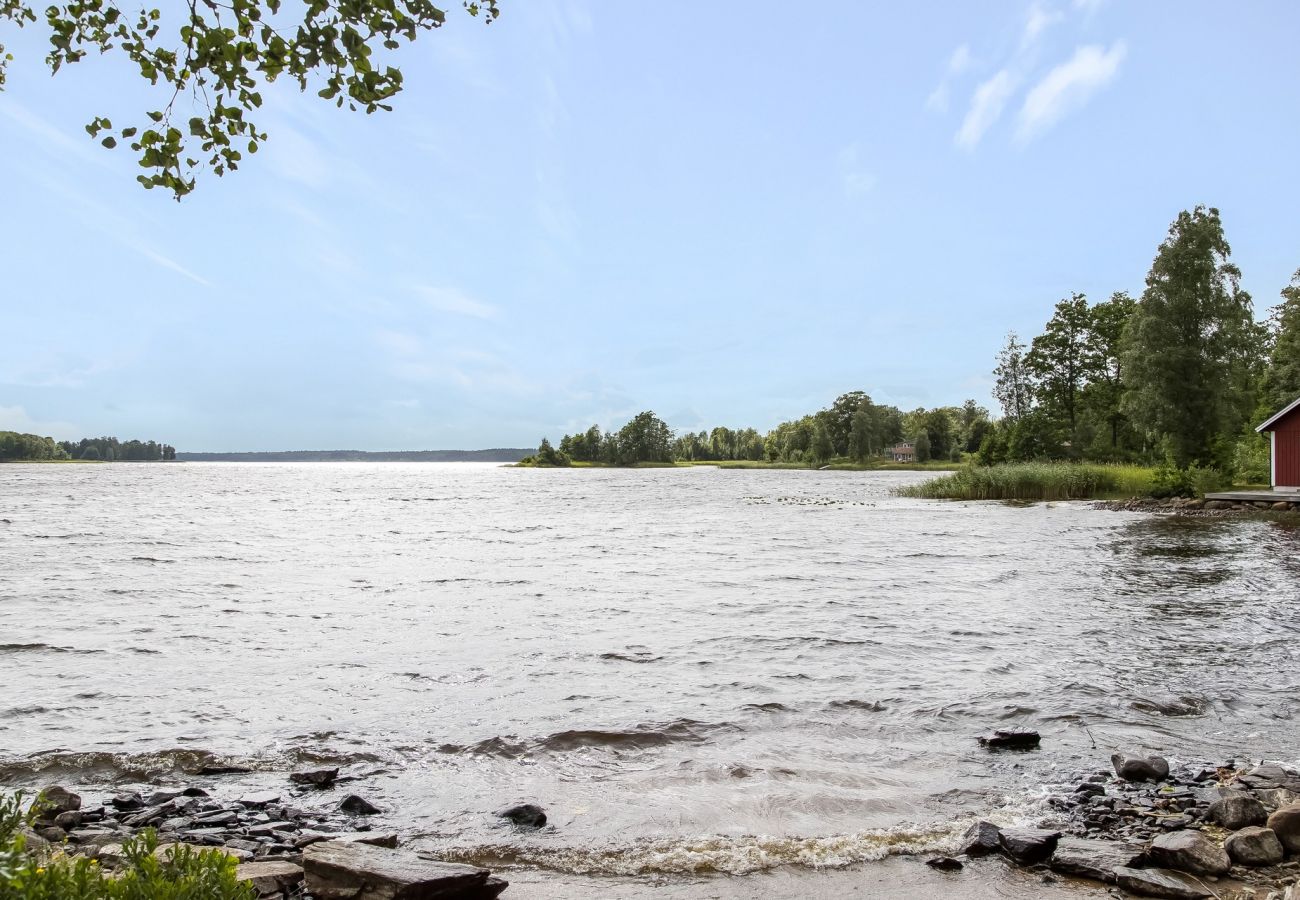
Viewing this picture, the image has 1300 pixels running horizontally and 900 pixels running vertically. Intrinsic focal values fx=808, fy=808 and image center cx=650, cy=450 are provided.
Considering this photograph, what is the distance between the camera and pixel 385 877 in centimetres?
468

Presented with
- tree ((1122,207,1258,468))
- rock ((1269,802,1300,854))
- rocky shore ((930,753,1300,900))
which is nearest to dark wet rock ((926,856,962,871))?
rocky shore ((930,753,1300,900))

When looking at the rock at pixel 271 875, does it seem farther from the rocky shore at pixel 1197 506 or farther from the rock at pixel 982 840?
the rocky shore at pixel 1197 506

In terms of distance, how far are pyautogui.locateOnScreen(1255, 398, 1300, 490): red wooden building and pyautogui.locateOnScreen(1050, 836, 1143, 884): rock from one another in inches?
1776

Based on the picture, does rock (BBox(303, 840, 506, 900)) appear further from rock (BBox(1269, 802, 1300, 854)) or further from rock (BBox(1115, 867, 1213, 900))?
rock (BBox(1269, 802, 1300, 854))

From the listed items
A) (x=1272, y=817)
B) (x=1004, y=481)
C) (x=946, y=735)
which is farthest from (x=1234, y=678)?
(x=1004, y=481)

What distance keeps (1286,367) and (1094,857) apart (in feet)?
230

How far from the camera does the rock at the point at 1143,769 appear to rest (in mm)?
7333

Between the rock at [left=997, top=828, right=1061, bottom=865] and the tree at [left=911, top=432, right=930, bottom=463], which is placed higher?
the tree at [left=911, top=432, right=930, bottom=463]

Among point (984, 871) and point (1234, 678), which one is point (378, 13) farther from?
point (1234, 678)

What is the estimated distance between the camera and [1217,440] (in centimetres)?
5234

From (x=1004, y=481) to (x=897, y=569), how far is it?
3780cm

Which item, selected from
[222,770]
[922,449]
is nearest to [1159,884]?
[222,770]

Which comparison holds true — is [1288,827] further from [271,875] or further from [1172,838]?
[271,875]

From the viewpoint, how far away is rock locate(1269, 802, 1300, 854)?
5711mm
